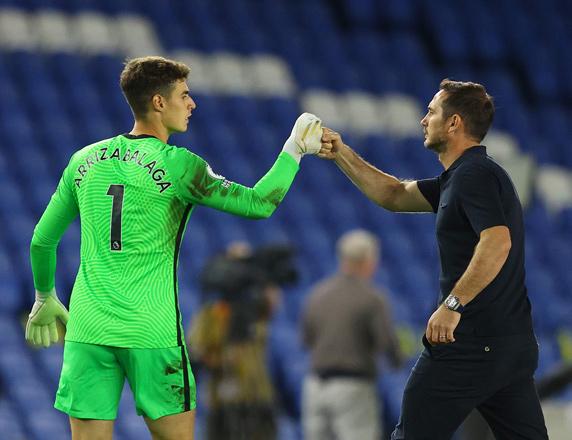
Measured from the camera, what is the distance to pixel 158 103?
5098 mm

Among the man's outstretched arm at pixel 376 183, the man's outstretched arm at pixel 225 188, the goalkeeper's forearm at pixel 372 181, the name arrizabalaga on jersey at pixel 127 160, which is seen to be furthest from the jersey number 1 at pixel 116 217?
the goalkeeper's forearm at pixel 372 181

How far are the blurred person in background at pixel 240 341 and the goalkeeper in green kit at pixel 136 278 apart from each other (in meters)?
4.47

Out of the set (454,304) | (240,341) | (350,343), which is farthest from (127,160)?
(240,341)

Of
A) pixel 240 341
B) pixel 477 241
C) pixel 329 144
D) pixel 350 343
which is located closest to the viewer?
pixel 477 241

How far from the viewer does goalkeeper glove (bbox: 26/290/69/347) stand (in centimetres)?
548

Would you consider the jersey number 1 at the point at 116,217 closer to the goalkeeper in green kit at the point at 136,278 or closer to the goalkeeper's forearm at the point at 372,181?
the goalkeeper in green kit at the point at 136,278

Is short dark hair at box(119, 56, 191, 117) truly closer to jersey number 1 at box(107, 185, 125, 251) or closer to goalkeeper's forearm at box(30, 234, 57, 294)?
jersey number 1 at box(107, 185, 125, 251)

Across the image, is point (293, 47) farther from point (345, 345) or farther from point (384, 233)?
point (345, 345)

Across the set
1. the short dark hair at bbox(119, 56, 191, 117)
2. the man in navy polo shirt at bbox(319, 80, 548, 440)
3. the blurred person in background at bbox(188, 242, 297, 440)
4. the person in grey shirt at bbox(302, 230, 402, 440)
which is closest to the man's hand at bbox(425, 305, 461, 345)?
the man in navy polo shirt at bbox(319, 80, 548, 440)

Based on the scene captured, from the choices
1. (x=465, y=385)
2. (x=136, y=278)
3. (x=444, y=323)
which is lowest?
(x=465, y=385)

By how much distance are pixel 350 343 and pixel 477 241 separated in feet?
13.6

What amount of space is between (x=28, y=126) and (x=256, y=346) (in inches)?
193

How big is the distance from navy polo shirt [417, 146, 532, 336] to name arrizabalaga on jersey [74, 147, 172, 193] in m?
Result: 1.09

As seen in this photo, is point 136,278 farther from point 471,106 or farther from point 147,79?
point 471,106
